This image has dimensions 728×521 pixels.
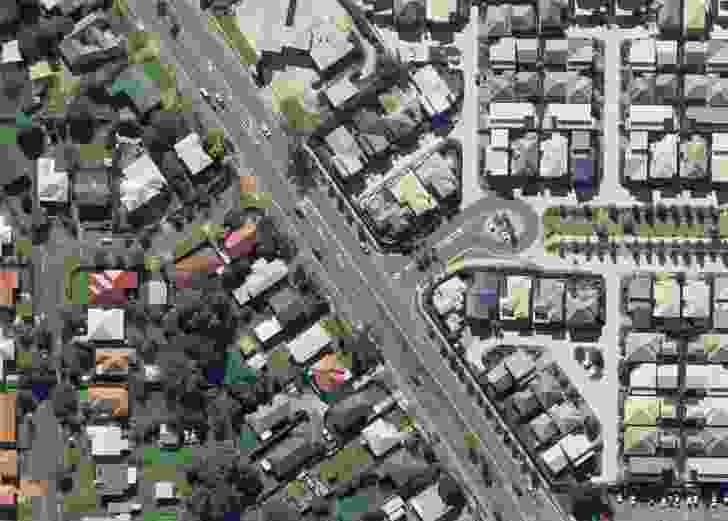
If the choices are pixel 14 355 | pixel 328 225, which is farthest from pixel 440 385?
pixel 14 355

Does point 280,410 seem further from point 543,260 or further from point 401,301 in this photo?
point 543,260

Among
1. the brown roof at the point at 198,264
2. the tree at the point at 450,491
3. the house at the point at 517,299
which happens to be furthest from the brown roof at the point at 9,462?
the house at the point at 517,299

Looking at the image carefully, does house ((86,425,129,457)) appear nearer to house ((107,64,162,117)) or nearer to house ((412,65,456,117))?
house ((107,64,162,117))

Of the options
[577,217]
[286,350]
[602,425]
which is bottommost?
[602,425]

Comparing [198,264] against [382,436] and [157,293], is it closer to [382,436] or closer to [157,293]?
[157,293]

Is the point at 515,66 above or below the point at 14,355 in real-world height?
above

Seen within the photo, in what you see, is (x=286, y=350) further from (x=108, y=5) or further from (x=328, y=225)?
(x=108, y=5)

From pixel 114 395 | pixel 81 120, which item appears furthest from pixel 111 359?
pixel 81 120
